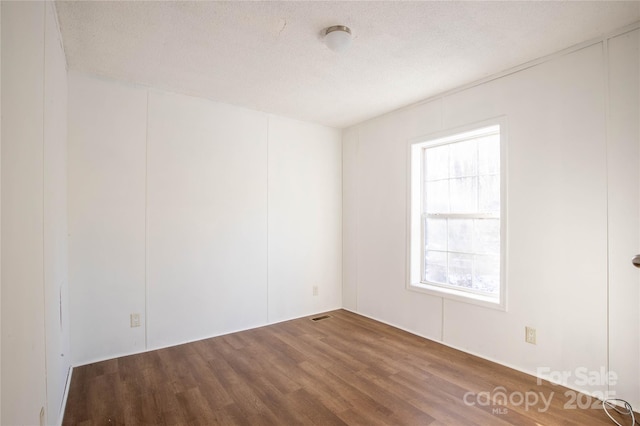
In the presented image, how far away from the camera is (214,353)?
9.79 feet

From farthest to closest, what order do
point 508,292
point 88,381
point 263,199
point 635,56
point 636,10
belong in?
1. point 263,199
2. point 508,292
3. point 88,381
4. point 635,56
5. point 636,10

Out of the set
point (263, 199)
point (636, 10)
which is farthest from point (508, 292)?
point (263, 199)

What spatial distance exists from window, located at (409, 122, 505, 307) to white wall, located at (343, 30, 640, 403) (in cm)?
14

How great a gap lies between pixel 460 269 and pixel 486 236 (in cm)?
45

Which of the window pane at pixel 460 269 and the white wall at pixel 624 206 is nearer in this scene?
the white wall at pixel 624 206

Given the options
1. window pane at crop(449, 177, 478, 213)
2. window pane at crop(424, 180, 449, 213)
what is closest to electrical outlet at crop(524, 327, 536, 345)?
window pane at crop(449, 177, 478, 213)

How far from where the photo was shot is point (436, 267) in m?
3.45

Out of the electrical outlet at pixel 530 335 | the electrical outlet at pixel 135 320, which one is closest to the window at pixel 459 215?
the electrical outlet at pixel 530 335

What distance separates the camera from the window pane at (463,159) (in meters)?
3.10

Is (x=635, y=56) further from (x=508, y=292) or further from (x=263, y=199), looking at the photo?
(x=263, y=199)

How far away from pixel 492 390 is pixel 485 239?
4.26 feet

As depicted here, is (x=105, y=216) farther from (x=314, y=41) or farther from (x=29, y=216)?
(x=314, y=41)

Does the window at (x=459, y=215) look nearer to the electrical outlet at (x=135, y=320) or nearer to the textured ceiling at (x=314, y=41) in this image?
the textured ceiling at (x=314, y=41)

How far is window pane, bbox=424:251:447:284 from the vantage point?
337 cm
